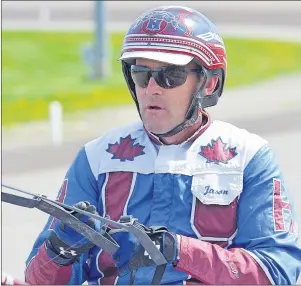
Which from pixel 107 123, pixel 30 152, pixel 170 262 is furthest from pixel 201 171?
pixel 107 123

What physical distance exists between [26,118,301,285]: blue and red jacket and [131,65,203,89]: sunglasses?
27 centimetres

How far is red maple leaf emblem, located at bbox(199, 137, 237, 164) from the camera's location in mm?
4398

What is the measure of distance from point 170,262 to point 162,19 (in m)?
0.99

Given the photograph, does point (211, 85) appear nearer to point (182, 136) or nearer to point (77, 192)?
point (182, 136)

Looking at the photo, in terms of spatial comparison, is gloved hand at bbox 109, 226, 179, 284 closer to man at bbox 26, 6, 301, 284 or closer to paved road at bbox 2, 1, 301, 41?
man at bbox 26, 6, 301, 284

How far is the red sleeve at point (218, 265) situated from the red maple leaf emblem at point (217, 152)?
1.32ft

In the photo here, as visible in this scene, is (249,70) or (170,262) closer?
(170,262)

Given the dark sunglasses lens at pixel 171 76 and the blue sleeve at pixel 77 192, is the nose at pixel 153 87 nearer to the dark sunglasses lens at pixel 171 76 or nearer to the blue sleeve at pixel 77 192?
the dark sunglasses lens at pixel 171 76

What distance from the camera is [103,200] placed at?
4.39m

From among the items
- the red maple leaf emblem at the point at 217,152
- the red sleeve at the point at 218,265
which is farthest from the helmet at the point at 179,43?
the red sleeve at the point at 218,265

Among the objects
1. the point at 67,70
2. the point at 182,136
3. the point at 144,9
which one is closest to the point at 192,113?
the point at 182,136

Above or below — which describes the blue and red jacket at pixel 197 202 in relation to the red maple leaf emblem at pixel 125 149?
below

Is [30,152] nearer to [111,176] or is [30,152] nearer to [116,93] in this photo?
[116,93]

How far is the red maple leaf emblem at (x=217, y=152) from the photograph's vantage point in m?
4.40
